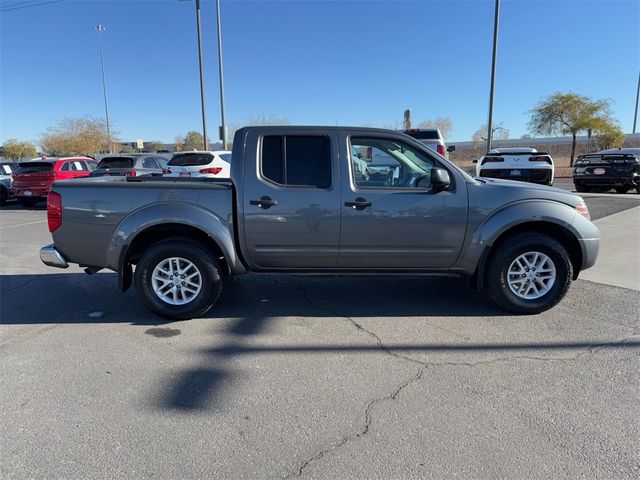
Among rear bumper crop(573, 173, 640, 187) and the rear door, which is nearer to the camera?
the rear door

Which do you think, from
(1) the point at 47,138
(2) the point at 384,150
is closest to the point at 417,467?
(2) the point at 384,150

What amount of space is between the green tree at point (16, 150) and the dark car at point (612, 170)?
6586 centimetres

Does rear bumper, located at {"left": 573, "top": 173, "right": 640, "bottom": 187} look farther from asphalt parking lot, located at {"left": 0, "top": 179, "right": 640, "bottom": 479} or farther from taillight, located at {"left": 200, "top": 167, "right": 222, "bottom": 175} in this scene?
taillight, located at {"left": 200, "top": 167, "right": 222, "bottom": 175}

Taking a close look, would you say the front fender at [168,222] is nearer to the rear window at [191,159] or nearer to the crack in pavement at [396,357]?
the crack in pavement at [396,357]

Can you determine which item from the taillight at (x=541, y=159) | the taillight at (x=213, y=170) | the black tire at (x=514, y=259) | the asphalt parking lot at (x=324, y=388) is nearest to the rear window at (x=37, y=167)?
the taillight at (x=213, y=170)

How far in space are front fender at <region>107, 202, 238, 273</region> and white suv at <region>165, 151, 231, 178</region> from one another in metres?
9.31

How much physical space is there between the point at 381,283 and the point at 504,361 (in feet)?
7.85

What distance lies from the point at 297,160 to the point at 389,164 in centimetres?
93

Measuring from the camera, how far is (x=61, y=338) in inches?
167

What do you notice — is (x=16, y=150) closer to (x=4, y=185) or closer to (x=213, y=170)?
(x=4, y=185)

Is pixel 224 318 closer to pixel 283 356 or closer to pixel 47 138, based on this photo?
pixel 283 356

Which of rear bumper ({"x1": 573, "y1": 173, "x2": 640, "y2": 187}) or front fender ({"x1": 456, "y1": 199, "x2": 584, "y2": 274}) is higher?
front fender ({"x1": 456, "y1": 199, "x2": 584, "y2": 274})

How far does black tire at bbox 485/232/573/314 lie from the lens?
14.9ft

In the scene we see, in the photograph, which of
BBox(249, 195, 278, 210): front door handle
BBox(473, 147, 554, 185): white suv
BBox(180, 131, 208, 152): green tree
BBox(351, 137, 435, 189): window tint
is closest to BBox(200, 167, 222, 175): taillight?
BBox(473, 147, 554, 185): white suv
